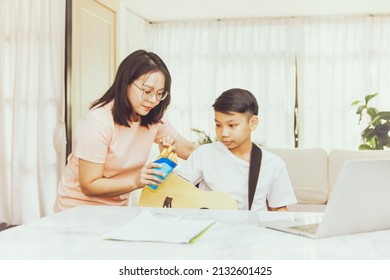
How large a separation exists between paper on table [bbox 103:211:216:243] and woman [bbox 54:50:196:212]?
0.57m

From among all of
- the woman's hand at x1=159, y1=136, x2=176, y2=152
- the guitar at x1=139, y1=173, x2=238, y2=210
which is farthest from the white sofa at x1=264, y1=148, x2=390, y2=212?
the guitar at x1=139, y1=173, x2=238, y2=210

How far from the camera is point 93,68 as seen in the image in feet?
14.2

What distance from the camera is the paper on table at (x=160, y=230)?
1.04 metres

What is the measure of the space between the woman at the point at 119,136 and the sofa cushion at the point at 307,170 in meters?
2.07

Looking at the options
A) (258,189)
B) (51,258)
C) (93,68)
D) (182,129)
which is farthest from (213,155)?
(182,129)

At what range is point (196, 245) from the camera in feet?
3.28

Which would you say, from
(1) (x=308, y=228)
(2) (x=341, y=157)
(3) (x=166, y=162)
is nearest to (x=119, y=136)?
(3) (x=166, y=162)

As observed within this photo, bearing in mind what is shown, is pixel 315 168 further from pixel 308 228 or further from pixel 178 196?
pixel 308 228

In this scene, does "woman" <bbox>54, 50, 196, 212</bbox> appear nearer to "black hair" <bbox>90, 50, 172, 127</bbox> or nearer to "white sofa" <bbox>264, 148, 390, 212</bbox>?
"black hair" <bbox>90, 50, 172, 127</bbox>

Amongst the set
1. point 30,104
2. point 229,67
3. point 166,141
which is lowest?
point 166,141

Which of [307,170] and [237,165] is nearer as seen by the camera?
[237,165]

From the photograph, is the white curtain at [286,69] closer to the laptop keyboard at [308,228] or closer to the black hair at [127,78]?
the black hair at [127,78]

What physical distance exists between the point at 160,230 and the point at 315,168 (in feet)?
9.86

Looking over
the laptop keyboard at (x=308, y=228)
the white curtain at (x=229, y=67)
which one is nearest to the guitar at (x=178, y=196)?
the laptop keyboard at (x=308, y=228)
